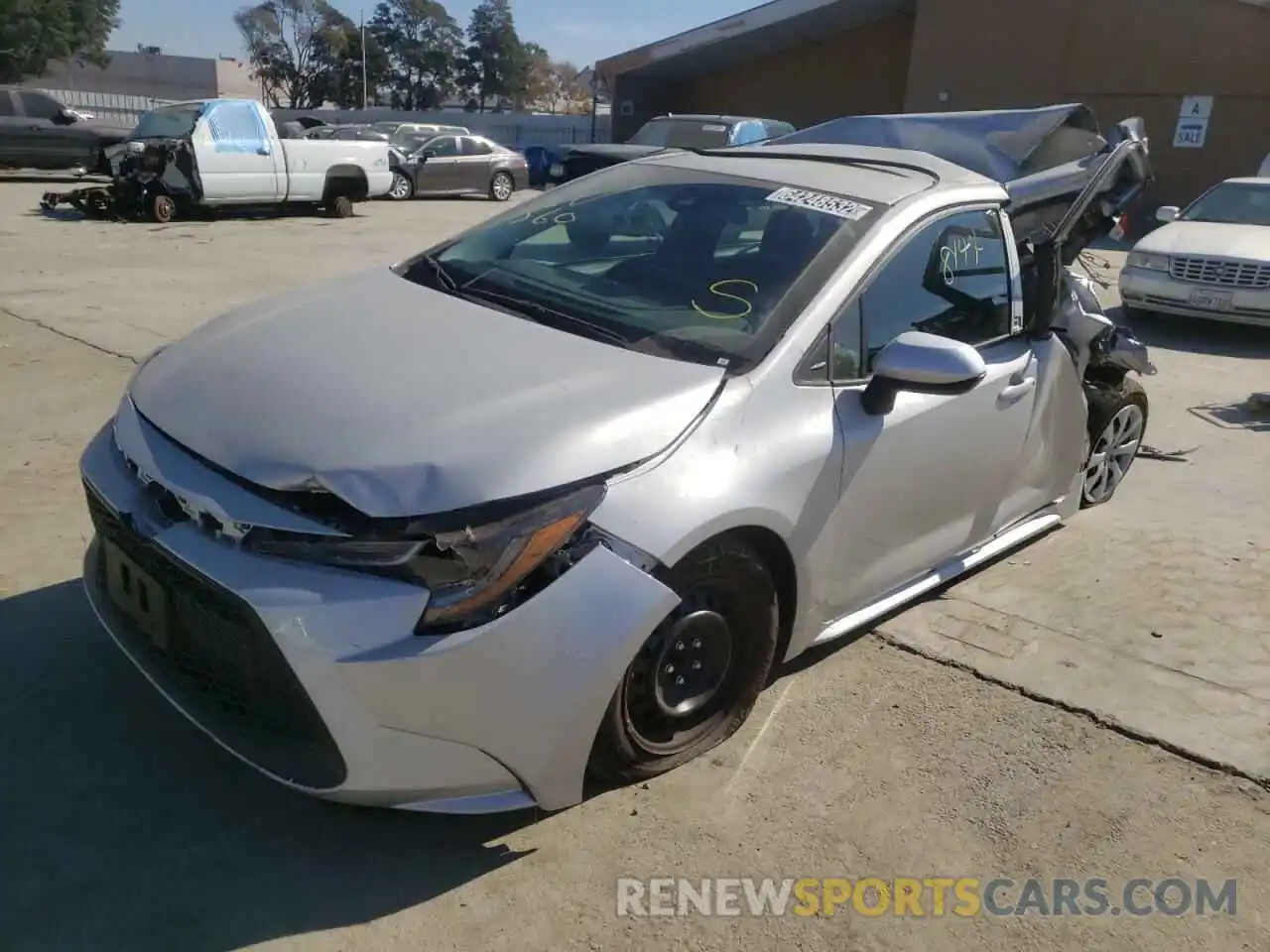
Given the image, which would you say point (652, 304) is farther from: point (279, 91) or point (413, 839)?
point (279, 91)

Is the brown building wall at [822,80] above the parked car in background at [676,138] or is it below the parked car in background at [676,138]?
above

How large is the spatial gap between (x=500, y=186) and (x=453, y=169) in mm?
1394

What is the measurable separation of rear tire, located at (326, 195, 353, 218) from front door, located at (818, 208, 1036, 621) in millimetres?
14761

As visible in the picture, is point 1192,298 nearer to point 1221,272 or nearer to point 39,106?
Result: point 1221,272

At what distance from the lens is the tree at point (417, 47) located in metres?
75.4

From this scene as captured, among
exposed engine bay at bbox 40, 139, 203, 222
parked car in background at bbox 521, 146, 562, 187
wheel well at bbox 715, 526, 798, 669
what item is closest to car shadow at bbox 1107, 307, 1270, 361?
wheel well at bbox 715, 526, 798, 669

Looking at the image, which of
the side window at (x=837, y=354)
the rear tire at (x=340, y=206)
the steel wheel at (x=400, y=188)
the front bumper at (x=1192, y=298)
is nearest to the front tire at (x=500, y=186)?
the steel wheel at (x=400, y=188)

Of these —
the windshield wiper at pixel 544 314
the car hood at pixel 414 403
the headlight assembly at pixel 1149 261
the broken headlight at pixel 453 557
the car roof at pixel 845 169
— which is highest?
the car roof at pixel 845 169

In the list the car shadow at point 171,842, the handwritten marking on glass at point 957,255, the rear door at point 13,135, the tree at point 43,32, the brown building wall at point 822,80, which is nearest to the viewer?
the car shadow at point 171,842

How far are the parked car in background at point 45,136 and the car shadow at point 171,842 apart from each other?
18.8m

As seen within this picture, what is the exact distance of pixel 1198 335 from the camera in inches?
400

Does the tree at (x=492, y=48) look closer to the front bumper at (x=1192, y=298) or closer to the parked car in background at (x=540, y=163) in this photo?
the parked car in background at (x=540, y=163)

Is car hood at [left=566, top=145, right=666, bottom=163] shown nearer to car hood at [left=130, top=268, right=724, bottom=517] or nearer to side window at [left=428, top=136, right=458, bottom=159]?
side window at [left=428, top=136, right=458, bottom=159]

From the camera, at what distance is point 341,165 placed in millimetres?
16484
